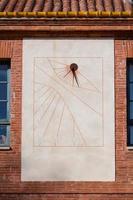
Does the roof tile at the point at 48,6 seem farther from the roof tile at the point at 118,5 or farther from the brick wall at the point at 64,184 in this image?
the brick wall at the point at 64,184

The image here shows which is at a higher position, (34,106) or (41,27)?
(41,27)

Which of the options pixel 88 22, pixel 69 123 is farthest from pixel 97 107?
pixel 88 22

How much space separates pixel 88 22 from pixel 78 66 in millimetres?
1148

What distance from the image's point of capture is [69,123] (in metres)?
20.1

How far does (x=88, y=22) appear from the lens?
66.9 ft

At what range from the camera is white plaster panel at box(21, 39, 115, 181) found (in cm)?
1994

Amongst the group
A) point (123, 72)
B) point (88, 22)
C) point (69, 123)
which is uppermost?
point (88, 22)

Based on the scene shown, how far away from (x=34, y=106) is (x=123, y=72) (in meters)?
2.43

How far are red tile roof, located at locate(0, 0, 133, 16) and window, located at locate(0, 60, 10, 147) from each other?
1.51 m

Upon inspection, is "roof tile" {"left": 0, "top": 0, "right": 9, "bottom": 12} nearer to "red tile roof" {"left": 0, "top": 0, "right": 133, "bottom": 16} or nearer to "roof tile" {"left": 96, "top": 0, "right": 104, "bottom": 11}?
"red tile roof" {"left": 0, "top": 0, "right": 133, "bottom": 16}

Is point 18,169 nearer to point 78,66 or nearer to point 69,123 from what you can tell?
point 69,123

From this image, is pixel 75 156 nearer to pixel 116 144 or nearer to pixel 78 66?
pixel 116 144

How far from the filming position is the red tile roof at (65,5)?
68.8 feet

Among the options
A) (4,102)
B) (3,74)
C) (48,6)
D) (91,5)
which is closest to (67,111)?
(4,102)
